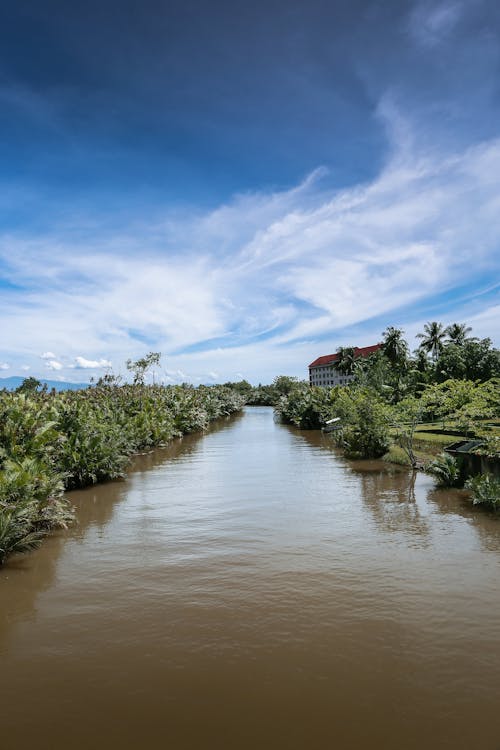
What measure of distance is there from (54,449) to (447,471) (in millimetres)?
10591

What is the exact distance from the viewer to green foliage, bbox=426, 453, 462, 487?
1312cm

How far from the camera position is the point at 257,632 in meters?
5.75

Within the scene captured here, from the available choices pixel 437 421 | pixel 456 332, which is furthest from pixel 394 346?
pixel 437 421

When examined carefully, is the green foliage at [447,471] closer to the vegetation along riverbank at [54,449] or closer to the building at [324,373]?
the vegetation along riverbank at [54,449]

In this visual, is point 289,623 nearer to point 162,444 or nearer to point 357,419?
point 357,419

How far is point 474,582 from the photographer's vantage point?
7094 mm

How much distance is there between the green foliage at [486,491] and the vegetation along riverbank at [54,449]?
9320 millimetres

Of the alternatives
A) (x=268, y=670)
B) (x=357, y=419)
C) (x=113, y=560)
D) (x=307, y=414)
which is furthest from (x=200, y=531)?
(x=307, y=414)

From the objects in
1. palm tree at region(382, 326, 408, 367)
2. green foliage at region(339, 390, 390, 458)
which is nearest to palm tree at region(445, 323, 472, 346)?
palm tree at region(382, 326, 408, 367)

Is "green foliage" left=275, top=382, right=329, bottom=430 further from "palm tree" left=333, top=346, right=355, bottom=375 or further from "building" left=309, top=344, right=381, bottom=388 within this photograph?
"building" left=309, top=344, right=381, bottom=388

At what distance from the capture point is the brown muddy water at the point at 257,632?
4.17 meters

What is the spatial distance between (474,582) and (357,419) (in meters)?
12.7

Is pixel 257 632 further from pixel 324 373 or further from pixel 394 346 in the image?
pixel 324 373

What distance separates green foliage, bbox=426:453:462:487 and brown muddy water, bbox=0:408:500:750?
1679mm
